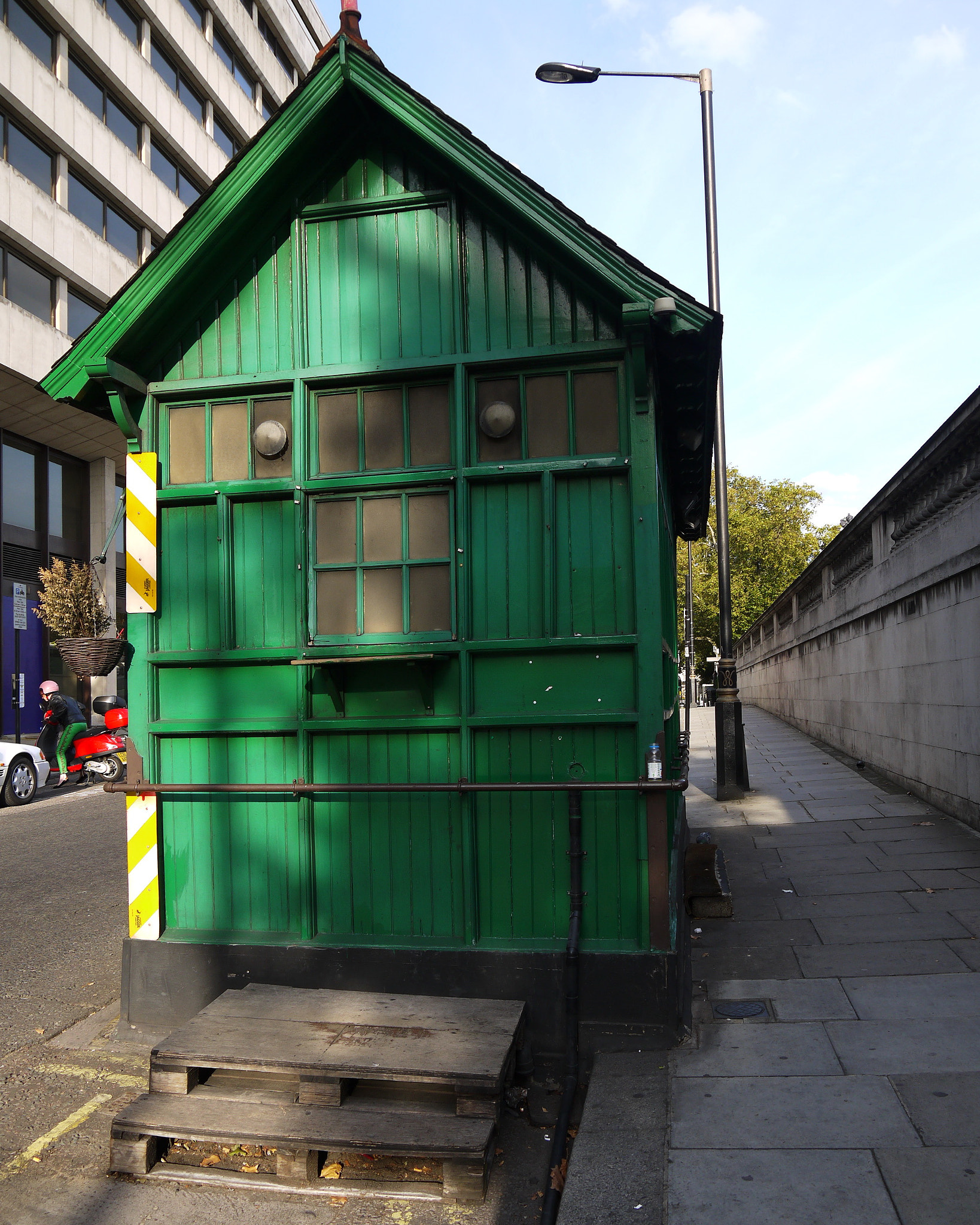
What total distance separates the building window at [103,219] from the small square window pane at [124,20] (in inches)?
184

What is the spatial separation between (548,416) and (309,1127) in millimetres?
3599

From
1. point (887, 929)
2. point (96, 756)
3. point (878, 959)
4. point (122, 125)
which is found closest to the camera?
point (878, 959)

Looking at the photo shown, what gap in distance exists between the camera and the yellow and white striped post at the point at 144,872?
5.41 metres

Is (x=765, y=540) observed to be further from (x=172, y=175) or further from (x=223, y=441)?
(x=223, y=441)

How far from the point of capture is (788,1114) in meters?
3.87

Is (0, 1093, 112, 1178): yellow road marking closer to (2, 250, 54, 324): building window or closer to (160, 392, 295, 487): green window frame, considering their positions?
(160, 392, 295, 487): green window frame

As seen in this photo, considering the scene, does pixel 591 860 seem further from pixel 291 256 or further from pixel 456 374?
pixel 291 256

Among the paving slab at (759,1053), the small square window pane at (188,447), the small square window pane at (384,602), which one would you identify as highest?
the small square window pane at (188,447)

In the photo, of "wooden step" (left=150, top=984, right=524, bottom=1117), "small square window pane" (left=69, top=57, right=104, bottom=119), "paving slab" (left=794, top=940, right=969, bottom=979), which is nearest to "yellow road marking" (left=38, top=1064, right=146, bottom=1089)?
"wooden step" (left=150, top=984, right=524, bottom=1117)

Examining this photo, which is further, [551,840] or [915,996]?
[915,996]

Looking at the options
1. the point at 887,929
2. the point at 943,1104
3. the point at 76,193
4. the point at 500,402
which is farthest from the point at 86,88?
the point at 943,1104

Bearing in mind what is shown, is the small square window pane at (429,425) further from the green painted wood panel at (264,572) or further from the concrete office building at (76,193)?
the concrete office building at (76,193)

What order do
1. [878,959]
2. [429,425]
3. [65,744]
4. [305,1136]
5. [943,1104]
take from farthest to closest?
[65,744], [878,959], [429,425], [943,1104], [305,1136]

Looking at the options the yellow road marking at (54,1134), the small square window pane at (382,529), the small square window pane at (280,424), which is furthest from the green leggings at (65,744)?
the small square window pane at (382,529)
